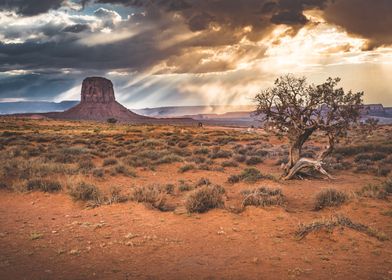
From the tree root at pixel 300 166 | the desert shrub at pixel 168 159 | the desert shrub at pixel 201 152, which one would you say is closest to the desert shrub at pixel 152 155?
the desert shrub at pixel 168 159

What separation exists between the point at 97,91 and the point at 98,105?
448 inches

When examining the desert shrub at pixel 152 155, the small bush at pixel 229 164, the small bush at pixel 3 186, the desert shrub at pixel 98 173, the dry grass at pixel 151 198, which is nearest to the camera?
the dry grass at pixel 151 198

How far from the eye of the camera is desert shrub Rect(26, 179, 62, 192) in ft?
39.8

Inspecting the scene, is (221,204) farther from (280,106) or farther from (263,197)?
(280,106)

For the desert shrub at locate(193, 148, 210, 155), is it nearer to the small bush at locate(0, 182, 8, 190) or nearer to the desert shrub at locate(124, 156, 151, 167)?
the desert shrub at locate(124, 156, 151, 167)

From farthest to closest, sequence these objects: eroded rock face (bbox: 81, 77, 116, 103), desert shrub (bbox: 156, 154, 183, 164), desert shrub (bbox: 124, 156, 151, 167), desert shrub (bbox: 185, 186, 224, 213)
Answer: eroded rock face (bbox: 81, 77, 116, 103)
desert shrub (bbox: 156, 154, 183, 164)
desert shrub (bbox: 124, 156, 151, 167)
desert shrub (bbox: 185, 186, 224, 213)

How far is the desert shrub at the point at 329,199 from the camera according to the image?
10.1m

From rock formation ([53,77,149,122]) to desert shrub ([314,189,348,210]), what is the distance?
157 meters

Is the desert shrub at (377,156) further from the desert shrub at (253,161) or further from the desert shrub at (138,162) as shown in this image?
the desert shrub at (138,162)

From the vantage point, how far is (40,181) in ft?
41.2

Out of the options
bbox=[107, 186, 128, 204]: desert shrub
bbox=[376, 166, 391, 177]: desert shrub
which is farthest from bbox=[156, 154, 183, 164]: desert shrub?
bbox=[376, 166, 391, 177]: desert shrub

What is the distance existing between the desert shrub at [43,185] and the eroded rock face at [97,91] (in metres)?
179

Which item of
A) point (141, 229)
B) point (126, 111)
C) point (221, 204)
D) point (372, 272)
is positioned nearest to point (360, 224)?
point (372, 272)

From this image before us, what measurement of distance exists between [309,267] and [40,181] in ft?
33.2
